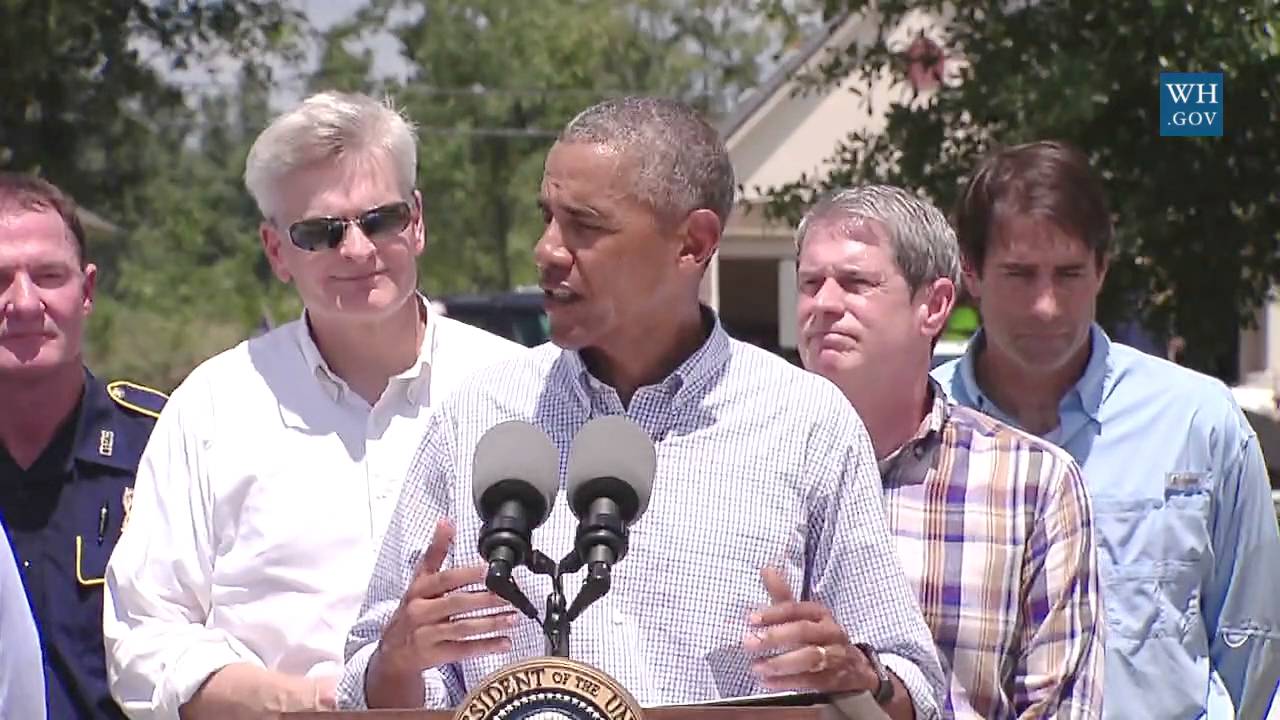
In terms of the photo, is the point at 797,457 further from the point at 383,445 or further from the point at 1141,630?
the point at 1141,630

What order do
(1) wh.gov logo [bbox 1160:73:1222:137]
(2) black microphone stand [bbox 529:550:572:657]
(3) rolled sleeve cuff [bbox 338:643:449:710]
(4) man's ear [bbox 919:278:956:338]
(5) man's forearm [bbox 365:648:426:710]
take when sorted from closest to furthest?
(2) black microphone stand [bbox 529:550:572:657] < (5) man's forearm [bbox 365:648:426:710] < (3) rolled sleeve cuff [bbox 338:643:449:710] < (4) man's ear [bbox 919:278:956:338] < (1) wh.gov logo [bbox 1160:73:1222:137]

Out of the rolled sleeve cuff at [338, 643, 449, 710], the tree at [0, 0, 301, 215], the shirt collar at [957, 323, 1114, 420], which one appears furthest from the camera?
the tree at [0, 0, 301, 215]

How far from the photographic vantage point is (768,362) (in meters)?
3.16

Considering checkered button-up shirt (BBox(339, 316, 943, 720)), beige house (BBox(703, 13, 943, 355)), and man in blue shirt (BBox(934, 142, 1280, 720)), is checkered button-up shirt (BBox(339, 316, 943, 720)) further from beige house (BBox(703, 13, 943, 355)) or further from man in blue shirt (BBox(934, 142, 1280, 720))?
beige house (BBox(703, 13, 943, 355))

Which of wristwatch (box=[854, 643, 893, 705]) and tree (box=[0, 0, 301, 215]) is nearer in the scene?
wristwatch (box=[854, 643, 893, 705])

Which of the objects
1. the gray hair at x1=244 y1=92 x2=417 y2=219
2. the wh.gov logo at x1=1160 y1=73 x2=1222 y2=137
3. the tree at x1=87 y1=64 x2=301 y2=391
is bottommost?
the tree at x1=87 y1=64 x2=301 y2=391

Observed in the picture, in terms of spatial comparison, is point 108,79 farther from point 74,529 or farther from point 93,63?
point 74,529

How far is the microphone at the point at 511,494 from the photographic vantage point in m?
2.56

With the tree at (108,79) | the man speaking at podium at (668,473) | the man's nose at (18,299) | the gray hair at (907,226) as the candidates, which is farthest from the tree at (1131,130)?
the man speaking at podium at (668,473)

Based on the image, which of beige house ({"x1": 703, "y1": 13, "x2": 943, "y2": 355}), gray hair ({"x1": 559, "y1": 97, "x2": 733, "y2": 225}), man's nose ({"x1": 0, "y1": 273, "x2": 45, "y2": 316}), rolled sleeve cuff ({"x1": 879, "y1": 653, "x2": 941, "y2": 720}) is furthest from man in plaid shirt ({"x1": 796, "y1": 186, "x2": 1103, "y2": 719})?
beige house ({"x1": 703, "y1": 13, "x2": 943, "y2": 355})

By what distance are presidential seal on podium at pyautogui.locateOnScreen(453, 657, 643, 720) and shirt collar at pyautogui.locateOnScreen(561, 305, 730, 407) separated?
26.4 inches

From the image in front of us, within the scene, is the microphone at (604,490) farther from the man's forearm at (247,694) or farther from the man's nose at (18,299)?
the man's nose at (18,299)

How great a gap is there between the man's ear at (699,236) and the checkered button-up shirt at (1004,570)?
782 millimetres

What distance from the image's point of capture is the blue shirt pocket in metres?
4.23
